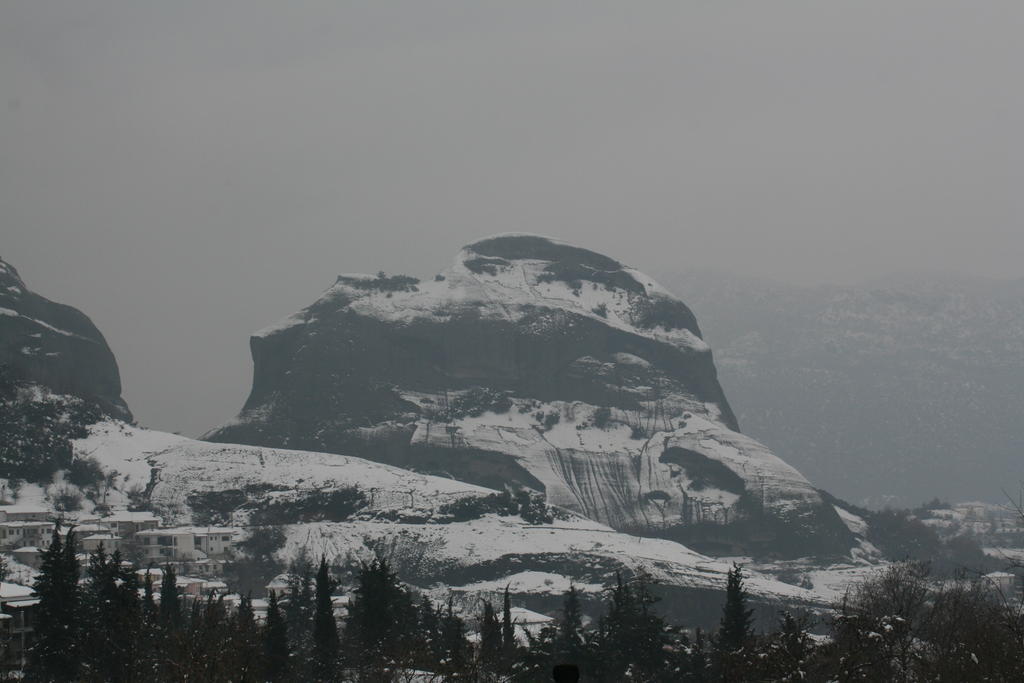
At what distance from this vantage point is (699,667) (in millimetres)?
114375

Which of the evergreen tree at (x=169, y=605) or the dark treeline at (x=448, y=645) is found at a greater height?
the dark treeline at (x=448, y=645)

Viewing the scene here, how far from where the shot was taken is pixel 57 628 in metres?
122

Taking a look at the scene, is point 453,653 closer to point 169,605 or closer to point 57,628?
point 57,628

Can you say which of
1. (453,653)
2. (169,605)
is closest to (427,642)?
(453,653)

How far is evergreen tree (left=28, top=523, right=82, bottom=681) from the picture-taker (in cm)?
12044

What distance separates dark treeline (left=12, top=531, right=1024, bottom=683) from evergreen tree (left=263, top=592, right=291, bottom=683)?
14cm

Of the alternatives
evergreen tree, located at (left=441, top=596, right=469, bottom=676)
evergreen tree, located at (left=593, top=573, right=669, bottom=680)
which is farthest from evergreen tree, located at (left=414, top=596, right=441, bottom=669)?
evergreen tree, located at (left=593, top=573, right=669, bottom=680)

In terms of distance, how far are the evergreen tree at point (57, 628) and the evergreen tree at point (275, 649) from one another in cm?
1365

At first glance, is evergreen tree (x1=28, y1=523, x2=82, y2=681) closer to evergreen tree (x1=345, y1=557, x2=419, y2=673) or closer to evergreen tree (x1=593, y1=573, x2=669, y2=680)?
evergreen tree (x1=345, y1=557, x2=419, y2=673)

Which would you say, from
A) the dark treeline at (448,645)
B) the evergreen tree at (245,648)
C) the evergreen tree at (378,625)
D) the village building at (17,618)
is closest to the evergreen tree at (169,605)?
the dark treeline at (448,645)

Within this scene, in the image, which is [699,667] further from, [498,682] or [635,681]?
[498,682]

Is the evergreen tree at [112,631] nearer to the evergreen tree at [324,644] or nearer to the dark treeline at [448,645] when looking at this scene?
the dark treeline at [448,645]

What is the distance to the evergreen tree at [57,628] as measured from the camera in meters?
120

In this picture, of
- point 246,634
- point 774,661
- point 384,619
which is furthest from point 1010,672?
point 384,619
